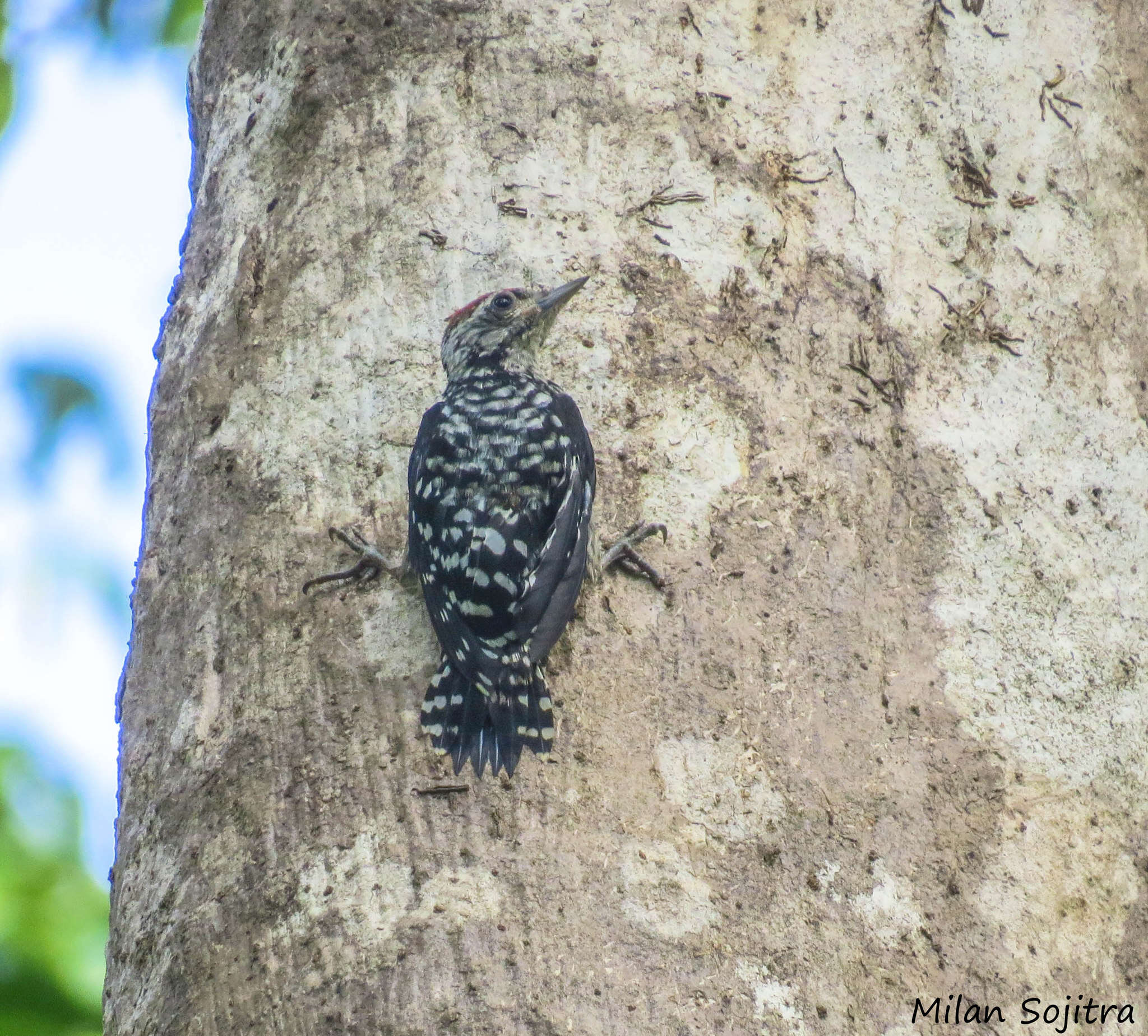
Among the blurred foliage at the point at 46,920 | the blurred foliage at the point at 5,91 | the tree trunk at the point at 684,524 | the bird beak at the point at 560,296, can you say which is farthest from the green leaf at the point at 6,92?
the bird beak at the point at 560,296

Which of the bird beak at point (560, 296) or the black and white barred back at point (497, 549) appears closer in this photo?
the black and white barred back at point (497, 549)

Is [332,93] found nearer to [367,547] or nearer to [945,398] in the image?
[367,547]

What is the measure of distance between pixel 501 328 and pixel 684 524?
820mm

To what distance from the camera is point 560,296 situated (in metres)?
3.25

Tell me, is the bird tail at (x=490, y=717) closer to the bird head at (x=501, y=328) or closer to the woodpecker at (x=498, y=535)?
the woodpecker at (x=498, y=535)

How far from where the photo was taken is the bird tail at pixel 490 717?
2639 millimetres

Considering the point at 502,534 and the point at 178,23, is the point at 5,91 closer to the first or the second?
the point at 178,23

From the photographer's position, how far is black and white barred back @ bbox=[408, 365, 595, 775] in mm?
2727

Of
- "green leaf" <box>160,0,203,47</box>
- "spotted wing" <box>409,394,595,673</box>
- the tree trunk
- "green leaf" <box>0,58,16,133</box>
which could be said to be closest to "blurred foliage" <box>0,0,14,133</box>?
"green leaf" <box>0,58,16,133</box>

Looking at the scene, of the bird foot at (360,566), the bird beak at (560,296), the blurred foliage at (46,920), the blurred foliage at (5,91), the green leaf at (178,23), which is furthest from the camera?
the green leaf at (178,23)

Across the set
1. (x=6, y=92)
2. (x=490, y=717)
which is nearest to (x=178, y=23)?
(x=6, y=92)

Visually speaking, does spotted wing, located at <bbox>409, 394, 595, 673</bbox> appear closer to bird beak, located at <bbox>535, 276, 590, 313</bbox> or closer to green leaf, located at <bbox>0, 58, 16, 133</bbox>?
bird beak, located at <bbox>535, 276, 590, 313</bbox>

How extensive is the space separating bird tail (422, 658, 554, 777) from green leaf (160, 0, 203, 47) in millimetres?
4679

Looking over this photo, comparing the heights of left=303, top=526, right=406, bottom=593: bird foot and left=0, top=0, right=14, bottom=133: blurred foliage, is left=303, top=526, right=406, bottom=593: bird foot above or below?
below
